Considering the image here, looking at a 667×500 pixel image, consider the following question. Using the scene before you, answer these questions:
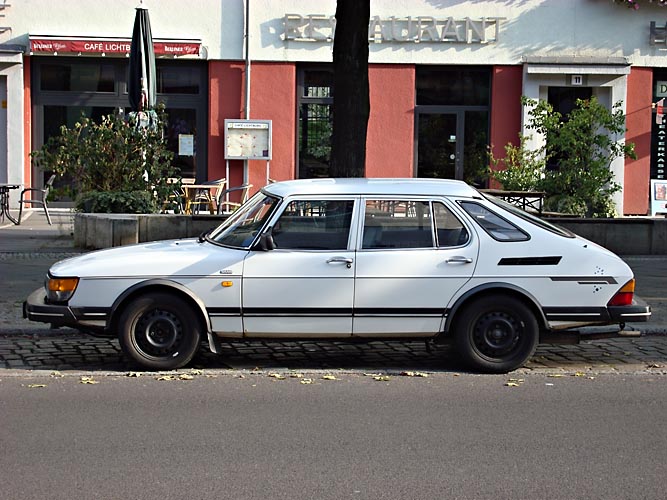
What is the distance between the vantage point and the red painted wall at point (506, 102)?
2222 cm

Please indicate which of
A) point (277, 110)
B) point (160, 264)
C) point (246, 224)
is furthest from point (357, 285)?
point (277, 110)

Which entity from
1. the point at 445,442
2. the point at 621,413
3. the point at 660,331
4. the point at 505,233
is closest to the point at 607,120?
the point at 660,331

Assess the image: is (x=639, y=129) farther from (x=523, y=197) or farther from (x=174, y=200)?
(x=174, y=200)

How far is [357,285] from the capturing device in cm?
771

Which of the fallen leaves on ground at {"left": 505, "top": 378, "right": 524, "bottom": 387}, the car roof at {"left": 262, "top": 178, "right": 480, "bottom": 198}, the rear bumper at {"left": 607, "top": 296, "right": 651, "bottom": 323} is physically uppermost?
the car roof at {"left": 262, "top": 178, "right": 480, "bottom": 198}

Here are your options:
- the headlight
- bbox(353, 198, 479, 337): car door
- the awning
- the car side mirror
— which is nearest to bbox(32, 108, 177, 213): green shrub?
the awning

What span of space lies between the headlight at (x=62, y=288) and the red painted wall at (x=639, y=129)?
17.0 m

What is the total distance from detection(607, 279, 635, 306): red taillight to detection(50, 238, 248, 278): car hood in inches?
112

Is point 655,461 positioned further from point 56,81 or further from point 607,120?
point 56,81

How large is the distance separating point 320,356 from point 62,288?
2.30 metres

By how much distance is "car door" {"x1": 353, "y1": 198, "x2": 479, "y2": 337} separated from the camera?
25.3 feet

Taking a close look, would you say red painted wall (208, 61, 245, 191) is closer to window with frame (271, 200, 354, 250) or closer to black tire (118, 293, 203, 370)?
window with frame (271, 200, 354, 250)

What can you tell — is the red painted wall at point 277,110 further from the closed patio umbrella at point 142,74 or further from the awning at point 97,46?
the closed patio umbrella at point 142,74

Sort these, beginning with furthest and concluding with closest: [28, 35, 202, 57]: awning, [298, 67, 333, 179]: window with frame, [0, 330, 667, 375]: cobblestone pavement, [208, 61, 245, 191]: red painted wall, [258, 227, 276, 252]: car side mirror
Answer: [298, 67, 333, 179]: window with frame, [208, 61, 245, 191]: red painted wall, [28, 35, 202, 57]: awning, [0, 330, 667, 375]: cobblestone pavement, [258, 227, 276, 252]: car side mirror
